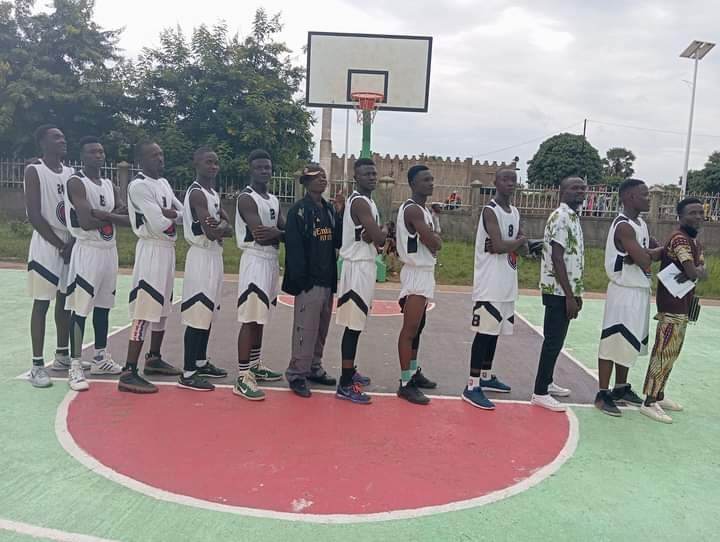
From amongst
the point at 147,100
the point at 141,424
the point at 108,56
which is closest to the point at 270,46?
the point at 147,100

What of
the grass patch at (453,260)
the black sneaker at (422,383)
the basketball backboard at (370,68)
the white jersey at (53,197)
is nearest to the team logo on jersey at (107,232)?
the white jersey at (53,197)

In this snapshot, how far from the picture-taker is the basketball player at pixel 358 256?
475 centimetres

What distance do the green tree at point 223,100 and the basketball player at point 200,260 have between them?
13.5m

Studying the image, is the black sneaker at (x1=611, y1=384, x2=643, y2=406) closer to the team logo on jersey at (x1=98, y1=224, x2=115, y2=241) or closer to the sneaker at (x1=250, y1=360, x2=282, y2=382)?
the sneaker at (x1=250, y1=360, x2=282, y2=382)

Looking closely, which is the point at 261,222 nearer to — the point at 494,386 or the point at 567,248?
the point at 567,248

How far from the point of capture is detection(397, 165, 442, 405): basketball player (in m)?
4.76

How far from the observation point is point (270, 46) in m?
Answer: 20.0

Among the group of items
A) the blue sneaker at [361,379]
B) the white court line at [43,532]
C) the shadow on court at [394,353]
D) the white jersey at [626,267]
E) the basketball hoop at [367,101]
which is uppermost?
the basketball hoop at [367,101]

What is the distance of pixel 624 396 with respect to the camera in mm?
5219

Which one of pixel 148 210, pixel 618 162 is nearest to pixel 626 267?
pixel 148 210

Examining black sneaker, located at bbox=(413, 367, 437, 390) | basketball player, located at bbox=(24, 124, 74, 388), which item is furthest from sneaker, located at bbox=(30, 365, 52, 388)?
black sneaker, located at bbox=(413, 367, 437, 390)

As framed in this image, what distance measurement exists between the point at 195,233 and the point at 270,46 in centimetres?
1692

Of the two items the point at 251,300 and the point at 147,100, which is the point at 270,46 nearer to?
the point at 147,100

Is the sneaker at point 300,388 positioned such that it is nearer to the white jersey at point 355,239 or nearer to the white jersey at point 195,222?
the white jersey at point 355,239
